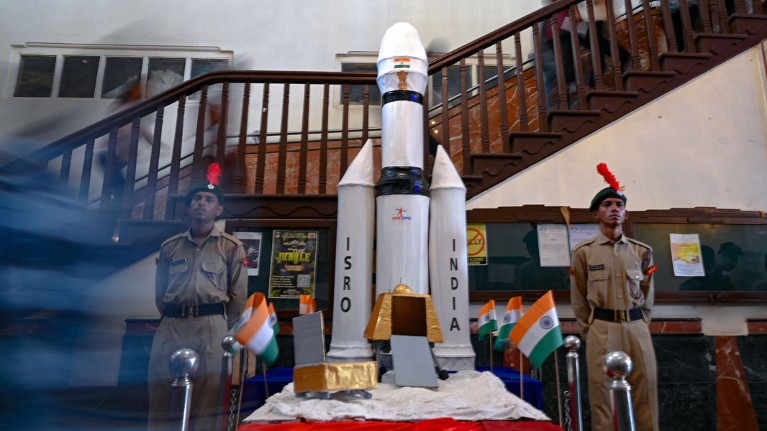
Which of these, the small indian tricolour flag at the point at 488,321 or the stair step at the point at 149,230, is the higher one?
the stair step at the point at 149,230

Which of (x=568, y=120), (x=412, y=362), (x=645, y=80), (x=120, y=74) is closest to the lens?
(x=412, y=362)

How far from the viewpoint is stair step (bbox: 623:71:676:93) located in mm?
4207

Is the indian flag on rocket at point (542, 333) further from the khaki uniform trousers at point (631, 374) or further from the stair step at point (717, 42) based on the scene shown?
the stair step at point (717, 42)

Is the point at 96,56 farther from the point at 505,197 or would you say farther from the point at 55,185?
the point at 55,185

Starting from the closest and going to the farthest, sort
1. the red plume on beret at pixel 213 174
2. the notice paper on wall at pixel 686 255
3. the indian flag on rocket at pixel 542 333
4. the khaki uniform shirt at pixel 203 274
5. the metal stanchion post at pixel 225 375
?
the metal stanchion post at pixel 225 375 → the indian flag on rocket at pixel 542 333 → the khaki uniform shirt at pixel 203 274 → the red plume on beret at pixel 213 174 → the notice paper on wall at pixel 686 255

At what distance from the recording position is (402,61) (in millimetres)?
3406

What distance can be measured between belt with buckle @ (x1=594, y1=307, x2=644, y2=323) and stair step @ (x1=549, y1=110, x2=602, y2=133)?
1589 mm

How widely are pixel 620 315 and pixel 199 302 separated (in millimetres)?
2135

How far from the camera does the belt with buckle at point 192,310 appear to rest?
2.65 m

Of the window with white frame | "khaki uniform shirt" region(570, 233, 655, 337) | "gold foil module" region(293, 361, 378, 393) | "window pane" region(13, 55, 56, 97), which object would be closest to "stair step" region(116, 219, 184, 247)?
"gold foil module" region(293, 361, 378, 393)

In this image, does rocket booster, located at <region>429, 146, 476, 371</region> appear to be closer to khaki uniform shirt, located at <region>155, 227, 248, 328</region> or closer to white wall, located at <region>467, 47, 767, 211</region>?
white wall, located at <region>467, 47, 767, 211</region>

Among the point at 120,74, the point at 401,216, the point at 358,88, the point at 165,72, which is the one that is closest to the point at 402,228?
the point at 401,216

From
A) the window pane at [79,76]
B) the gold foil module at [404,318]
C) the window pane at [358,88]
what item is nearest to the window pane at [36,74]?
the window pane at [79,76]

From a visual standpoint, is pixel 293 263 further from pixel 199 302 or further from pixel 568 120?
pixel 568 120
